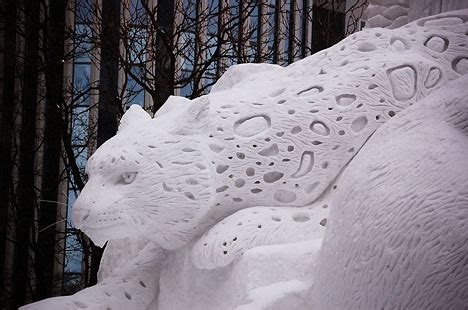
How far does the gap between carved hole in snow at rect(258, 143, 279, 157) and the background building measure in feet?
4.45

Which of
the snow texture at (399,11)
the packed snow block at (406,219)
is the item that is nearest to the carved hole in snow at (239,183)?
the packed snow block at (406,219)

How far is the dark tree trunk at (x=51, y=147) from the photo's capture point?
2711mm

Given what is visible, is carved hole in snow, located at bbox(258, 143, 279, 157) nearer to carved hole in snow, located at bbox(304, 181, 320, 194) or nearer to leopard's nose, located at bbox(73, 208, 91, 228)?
carved hole in snow, located at bbox(304, 181, 320, 194)

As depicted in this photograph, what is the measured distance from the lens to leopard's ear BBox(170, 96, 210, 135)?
1.47 meters

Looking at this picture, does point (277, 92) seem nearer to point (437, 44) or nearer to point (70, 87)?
point (437, 44)

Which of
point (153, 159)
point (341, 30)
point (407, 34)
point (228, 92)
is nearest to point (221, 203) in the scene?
point (153, 159)

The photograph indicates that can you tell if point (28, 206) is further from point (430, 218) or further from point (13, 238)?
point (430, 218)

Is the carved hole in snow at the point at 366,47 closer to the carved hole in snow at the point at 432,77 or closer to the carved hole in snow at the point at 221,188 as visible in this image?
the carved hole in snow at the point at 432,77

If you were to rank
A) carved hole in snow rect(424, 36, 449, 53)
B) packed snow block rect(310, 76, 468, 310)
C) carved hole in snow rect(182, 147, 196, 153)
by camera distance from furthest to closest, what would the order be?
carved hole in snow rect(424, 36, 449, 53), carved hole in snow rect(182, 147, 196, 153), packed snow block rect(310, 76, 468, 310)

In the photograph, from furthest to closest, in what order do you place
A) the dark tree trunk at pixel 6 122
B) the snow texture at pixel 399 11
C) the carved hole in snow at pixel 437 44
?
the dark tree trunk at pixel 6 122 < the snow texture at pixel 399 11 < the carved hole in snow at pixel 437 44

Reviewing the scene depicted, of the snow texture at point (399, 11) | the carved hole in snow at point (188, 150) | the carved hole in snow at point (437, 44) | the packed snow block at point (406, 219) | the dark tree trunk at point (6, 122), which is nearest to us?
the packed snow block at point (406, 219)

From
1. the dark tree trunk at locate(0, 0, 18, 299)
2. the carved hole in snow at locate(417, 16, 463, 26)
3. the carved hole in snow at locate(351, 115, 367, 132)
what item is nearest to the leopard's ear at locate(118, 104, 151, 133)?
the carved hole in snow at locate(351, 115, 367, 132)

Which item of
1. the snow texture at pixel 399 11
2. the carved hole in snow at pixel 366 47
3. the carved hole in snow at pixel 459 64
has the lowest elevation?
the carved hole in snow at pixel 459 64

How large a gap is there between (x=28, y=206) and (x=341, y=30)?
158cm
